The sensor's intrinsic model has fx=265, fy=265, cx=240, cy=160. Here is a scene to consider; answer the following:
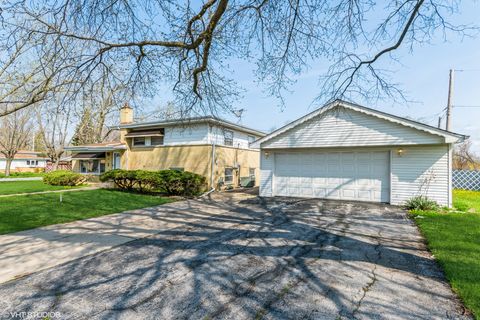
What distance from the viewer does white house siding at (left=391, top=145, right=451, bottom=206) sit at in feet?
35.7

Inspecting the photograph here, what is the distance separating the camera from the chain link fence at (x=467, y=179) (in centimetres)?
1809

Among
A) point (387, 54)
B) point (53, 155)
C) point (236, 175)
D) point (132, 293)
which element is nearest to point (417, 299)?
point (132, 293)

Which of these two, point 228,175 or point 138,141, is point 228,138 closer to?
point 228,175

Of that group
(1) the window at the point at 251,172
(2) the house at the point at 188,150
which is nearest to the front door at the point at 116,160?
(2) the house at the point at 188,150

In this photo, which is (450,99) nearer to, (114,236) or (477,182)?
(477,182)

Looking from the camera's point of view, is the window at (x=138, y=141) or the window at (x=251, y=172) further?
the window at (x=251, y=172)

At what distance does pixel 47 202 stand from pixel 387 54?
13687 mm

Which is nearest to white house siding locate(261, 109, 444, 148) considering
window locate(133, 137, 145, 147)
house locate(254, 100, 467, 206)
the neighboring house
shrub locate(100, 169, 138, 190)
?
house locate(254, 100, 467, 206)

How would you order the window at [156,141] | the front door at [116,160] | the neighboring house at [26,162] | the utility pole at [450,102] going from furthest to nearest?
1. the neighboring house at [26,162]
2. the front door at [116,160]
3. the window at [156,141]
4. the utility pole at [450,102]

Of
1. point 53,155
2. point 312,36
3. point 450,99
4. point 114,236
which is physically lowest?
point 114,236

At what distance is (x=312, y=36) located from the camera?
20.5 ft

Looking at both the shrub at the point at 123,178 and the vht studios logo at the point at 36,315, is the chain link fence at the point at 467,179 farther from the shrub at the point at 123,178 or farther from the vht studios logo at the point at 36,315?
the vht studios logo at the point at 36,315

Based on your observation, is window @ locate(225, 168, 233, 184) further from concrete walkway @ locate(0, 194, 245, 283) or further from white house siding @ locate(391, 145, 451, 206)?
white house siding @ locate(391, 145, 451, 206)

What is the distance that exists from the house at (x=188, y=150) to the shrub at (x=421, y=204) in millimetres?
8816
